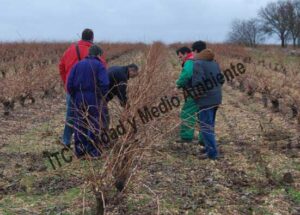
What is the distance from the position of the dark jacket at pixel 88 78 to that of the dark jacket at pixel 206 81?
3.83ft

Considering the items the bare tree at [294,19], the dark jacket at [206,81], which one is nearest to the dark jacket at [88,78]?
the dark jacket at [206,81]

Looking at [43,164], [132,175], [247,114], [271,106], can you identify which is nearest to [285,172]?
[132,175]

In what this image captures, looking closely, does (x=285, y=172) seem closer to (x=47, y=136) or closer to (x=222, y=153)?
(x=222, y=153)

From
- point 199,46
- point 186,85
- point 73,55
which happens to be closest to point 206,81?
point 199,46

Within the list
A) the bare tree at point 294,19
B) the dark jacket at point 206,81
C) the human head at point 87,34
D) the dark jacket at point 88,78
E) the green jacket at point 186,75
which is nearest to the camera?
the dark jacket at point 88,78

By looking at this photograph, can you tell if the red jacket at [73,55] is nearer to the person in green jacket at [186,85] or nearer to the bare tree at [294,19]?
the person in green jacket at [186,85]

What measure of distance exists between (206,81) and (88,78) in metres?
1.50

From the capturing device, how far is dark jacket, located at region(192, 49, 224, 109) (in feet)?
20.1

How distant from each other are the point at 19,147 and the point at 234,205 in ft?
11.6

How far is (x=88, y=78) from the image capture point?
585cm

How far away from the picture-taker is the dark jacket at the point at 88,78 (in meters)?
5.81

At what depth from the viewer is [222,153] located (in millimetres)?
6762

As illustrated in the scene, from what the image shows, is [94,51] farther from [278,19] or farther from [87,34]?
[278,19]

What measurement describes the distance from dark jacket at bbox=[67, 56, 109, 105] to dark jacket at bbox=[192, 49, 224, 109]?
1.17m
